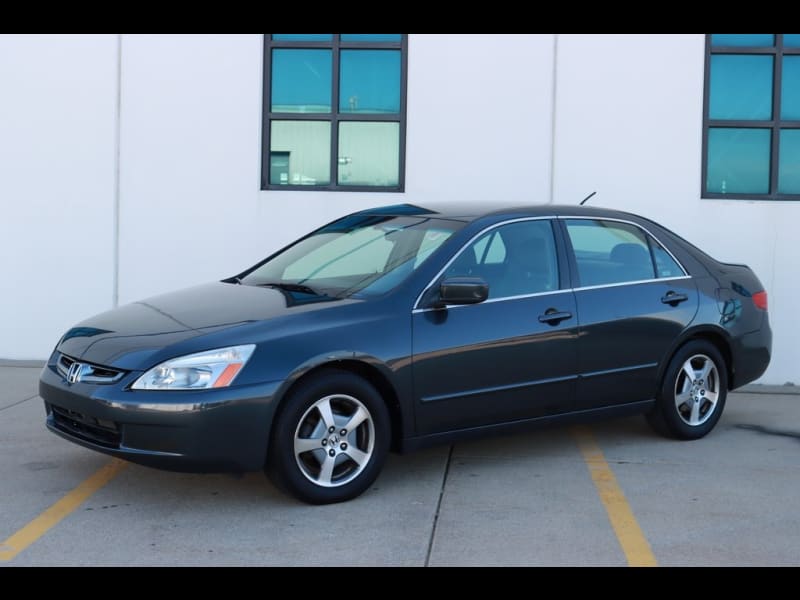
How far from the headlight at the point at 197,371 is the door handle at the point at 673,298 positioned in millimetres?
2821

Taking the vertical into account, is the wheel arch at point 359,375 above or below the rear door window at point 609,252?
below

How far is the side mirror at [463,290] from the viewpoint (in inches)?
213

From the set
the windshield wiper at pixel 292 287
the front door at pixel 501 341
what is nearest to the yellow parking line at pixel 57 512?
the windshield wiper at pixel 292 287

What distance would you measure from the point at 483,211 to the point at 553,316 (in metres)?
0.77

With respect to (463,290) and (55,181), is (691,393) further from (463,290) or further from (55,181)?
(55,181)

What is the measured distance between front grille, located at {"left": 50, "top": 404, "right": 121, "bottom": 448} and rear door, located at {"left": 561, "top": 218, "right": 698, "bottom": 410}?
2638 millimetres

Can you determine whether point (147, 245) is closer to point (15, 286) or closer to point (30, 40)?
point (15, 286)

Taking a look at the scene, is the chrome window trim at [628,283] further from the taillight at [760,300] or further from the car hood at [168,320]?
the car hood at [168,320]

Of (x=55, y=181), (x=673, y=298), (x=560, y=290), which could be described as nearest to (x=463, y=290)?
(x=560, y=290)

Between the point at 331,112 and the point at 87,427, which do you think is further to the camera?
the point at 331,112

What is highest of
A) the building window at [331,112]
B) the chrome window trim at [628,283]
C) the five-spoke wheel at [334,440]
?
the building window at [331,112]

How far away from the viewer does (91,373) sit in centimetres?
514

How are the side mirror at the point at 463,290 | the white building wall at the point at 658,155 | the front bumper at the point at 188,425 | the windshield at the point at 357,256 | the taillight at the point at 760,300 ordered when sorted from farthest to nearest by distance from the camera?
the white building wall at the point at 658,155 < the taillight at the point at 760,300 < the windshield at the point at 357,256 < the side mirror at the point at 463,290 < the front bumper at the point at 188,425
